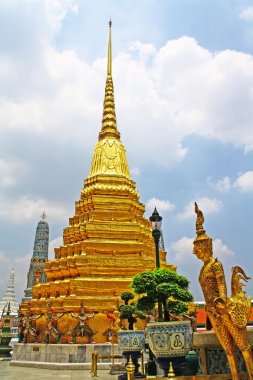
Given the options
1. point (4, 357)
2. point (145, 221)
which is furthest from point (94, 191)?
point (4, 357)

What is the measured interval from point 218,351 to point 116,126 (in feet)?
78.5

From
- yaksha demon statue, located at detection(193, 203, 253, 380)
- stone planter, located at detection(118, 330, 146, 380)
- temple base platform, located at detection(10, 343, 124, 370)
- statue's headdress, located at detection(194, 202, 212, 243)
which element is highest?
statue's headdress, located at detection(194, 202, 212, 243)

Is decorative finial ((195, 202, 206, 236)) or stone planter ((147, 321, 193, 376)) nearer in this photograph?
decorative finial ((195, 202, 206, 236))

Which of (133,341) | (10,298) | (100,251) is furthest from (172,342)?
(10,298)

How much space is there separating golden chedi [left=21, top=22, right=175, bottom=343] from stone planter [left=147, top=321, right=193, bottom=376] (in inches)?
451

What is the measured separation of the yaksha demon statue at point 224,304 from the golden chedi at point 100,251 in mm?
13348

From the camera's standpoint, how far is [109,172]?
959 inches

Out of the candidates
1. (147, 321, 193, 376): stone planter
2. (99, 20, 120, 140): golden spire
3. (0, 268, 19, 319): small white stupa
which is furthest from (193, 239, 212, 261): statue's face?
(0, 268, 19, 319): small white stupa

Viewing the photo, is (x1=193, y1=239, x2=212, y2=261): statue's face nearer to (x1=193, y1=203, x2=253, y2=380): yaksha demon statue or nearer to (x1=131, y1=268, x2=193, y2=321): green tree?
(x1=193, y1=203, x2=253, y2=380): yaksha demon statue

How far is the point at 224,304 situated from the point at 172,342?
6.41 feet

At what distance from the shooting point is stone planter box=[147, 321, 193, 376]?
5363mm

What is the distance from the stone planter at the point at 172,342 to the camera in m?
5.36

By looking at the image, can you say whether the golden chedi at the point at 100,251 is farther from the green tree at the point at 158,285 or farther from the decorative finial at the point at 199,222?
the decorative finial at the point at 199,222

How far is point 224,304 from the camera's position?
3.79 metres
